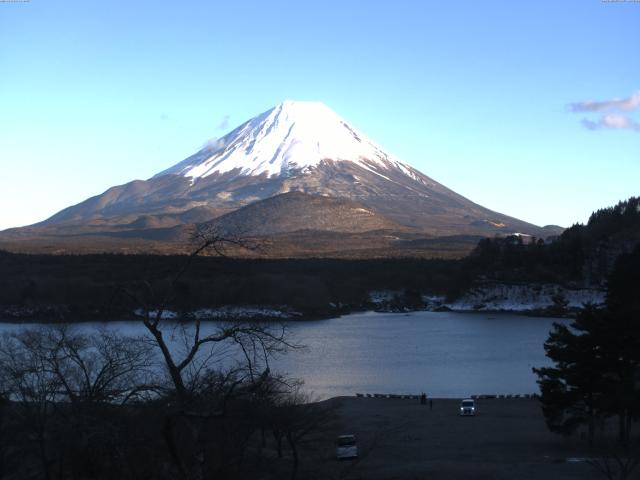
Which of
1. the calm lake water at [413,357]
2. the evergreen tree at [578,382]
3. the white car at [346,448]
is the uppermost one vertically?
the evergreen tree at [578,382]

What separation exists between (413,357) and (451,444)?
14470 millimetres

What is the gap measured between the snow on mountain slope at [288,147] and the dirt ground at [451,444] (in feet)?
401

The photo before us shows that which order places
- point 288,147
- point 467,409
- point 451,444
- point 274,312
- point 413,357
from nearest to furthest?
point 451,444
point 467,409
point 413,357
point 274,312
point 288,147

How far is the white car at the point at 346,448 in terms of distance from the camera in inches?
502

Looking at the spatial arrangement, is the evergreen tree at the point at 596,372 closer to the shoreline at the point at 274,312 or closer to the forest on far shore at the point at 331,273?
the shoreline at the point at 274,312

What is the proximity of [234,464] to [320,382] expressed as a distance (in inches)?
681

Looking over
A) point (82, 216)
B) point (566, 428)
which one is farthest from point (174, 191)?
point (566, 428)

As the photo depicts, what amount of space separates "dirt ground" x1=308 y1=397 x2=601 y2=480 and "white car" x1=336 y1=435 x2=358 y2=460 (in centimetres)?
14

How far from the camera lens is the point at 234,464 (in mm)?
5961

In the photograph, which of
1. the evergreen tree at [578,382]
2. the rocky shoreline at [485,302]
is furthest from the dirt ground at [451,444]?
the rocky shoreline at [485,302]

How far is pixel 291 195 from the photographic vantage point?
11912 centimetres

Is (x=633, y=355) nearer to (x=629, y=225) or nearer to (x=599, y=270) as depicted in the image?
(x=599, y=270)

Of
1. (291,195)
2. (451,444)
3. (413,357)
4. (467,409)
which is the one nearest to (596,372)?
(451,444)

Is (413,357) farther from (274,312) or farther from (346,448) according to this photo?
(274,312)
